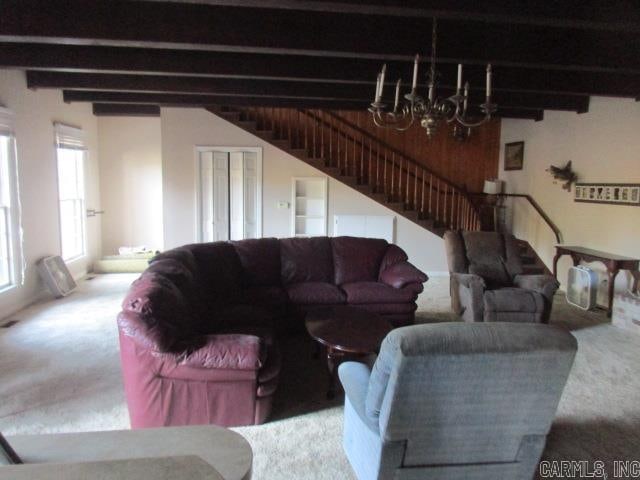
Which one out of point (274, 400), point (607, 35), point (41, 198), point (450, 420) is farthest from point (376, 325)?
point (41, 198)

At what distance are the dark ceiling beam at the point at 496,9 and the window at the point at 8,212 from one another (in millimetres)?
3295

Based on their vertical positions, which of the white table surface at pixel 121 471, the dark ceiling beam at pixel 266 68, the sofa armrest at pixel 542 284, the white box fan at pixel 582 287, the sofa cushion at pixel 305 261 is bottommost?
the white box fan at pixel 582 287

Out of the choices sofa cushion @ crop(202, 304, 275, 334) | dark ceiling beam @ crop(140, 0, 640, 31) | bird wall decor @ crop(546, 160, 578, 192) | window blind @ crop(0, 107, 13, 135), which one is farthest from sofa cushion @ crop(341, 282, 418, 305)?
window blind @ crop(0, 107, 13, 135)

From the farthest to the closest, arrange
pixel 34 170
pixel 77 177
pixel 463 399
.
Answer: pixel 77 177
pixel 34 170
pixel 463 399

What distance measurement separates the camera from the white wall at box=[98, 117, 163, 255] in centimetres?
767

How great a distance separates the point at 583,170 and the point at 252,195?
472cm

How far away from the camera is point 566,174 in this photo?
20.0 feet

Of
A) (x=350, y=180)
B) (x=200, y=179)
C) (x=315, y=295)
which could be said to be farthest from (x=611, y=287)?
(x=200, y=179)

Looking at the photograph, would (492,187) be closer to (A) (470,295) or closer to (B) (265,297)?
(A) (470,295)

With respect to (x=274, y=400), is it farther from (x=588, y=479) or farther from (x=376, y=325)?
(x=588, y=479)

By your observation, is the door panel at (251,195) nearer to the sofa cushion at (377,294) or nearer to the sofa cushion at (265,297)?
the sofa cushion at (265,297)

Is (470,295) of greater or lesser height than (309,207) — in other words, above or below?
below

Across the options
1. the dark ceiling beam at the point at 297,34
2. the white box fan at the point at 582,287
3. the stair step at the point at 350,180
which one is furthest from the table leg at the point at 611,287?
the stair step at the point at 350,180

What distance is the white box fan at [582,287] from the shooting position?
531 centimetres
